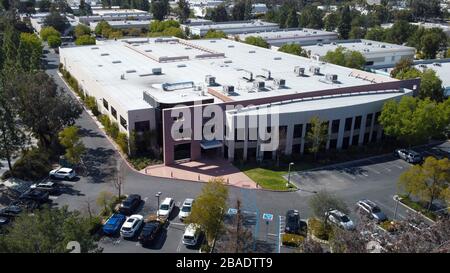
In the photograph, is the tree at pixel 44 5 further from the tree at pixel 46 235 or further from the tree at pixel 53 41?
the tree at pixel 46 235

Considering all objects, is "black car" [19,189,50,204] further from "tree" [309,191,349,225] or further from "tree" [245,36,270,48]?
"tree" [245,36,270,48]

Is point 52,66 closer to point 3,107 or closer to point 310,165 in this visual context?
point 3,107

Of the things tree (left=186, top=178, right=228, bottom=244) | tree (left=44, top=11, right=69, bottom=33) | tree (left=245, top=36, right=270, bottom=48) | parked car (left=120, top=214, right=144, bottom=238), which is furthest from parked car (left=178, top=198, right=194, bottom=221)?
tree (left=44, top=11, right=69, bottom=33)

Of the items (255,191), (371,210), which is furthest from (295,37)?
(371,210)

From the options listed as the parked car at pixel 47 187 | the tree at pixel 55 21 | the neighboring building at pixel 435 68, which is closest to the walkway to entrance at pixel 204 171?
the parked car at pixel 47 187

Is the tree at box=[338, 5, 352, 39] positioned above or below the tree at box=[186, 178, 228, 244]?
above

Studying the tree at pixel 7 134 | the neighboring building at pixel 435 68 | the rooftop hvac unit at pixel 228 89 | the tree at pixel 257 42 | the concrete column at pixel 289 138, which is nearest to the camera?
the tree at pixel 7 134
